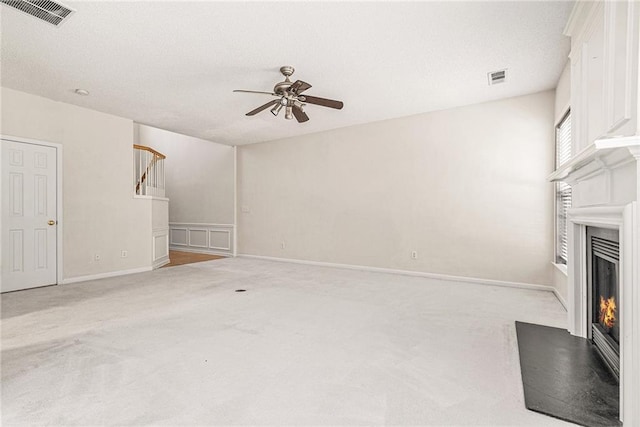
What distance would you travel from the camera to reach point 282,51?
3.19 meters

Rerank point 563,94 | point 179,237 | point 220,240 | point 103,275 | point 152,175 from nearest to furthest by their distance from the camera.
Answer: point 563,94 < point 103,275 < point 152,175 < point 220,240 < point 179,237

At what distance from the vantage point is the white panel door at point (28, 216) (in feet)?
13.9

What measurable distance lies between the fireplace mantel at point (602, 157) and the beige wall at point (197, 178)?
22.5 feet

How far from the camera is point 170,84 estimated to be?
4.05m

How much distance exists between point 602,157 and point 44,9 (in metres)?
4.12

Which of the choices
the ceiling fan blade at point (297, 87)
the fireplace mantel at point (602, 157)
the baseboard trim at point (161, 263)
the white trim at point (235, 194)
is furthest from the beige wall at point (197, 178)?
the fireplace mantel at point (602, 157)

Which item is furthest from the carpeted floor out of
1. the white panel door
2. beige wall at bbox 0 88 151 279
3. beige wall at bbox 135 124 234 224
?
beige wall at bbox 135 124 234 224

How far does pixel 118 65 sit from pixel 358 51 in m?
2.67

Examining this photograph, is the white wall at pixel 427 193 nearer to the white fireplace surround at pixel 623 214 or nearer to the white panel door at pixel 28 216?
the white fireplace surround at pixel 623 214

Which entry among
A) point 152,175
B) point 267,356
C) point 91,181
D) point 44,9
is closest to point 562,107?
point 267,356

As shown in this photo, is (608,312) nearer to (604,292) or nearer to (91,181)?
(604,292)

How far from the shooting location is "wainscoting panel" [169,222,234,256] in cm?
788

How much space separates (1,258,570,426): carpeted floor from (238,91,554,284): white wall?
86 cm

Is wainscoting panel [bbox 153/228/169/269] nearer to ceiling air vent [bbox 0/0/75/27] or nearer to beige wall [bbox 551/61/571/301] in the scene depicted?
ceiling air vent [bbox 0/0/75/27]
